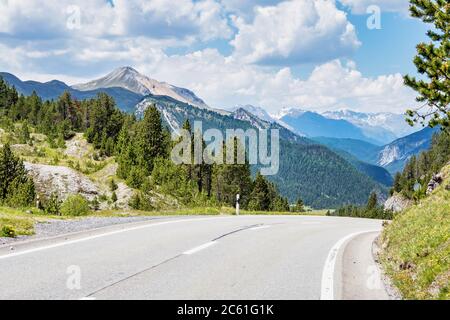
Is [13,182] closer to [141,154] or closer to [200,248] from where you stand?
[141,154]

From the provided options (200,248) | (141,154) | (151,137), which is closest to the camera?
(200,248)

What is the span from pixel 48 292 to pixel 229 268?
12.6 feet

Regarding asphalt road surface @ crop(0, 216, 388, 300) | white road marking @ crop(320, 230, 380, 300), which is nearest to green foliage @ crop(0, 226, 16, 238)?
asphalt road surface @ crop(0, 216, 388, 300)

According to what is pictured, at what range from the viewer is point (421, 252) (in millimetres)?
10633

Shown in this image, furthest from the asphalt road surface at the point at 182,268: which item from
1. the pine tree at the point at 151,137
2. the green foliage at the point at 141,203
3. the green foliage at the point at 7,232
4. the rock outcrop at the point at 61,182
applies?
the pine tree at the point at 151,137

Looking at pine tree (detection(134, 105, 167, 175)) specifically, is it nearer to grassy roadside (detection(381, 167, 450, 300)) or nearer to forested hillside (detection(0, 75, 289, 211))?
forested hillside (detection(0, 75, 289, 211))

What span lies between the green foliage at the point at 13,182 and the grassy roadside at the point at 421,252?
4033cm

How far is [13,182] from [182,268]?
47.0 meters

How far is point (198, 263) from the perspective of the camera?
10.2 meters

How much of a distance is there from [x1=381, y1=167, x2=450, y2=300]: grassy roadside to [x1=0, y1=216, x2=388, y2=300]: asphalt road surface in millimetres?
585

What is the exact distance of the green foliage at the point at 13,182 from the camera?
47966 millimetres

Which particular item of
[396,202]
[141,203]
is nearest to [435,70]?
[141,203]
